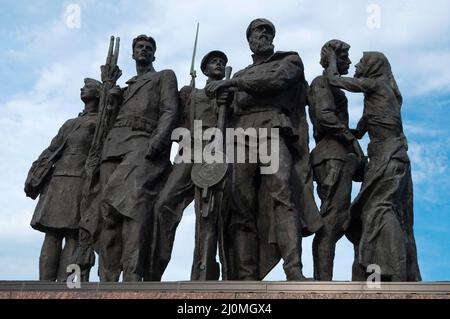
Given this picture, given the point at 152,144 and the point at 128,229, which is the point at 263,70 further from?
the point at 128,229

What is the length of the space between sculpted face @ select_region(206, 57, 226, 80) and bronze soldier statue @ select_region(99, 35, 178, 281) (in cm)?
56

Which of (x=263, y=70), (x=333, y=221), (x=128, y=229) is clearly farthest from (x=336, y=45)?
(x=128, y=229)

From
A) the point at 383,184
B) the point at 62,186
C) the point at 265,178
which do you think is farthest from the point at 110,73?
the point at 383,184

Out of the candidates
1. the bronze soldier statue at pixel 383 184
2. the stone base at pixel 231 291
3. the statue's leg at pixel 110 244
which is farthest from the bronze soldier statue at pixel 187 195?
the bronze soldier statue at pixel 383 184

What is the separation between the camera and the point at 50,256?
15141 mm

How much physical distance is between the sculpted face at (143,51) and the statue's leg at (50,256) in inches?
118

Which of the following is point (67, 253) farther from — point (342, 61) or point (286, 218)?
point (342, 61)

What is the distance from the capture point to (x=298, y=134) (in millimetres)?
14562

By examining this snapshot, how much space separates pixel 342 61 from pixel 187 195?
313 centimetres

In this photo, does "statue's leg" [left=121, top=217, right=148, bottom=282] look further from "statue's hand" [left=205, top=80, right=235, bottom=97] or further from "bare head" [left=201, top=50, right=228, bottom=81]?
"bare head" [left=201, top=50, right=228, bottom=81]

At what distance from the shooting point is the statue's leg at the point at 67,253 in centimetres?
1487

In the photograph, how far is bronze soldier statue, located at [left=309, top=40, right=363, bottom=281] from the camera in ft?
45.8

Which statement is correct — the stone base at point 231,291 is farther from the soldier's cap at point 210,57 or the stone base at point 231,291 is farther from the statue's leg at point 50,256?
the soldier's cap at point 210,57

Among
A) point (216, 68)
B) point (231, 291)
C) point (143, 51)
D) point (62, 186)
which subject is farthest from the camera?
point (143, 51)
